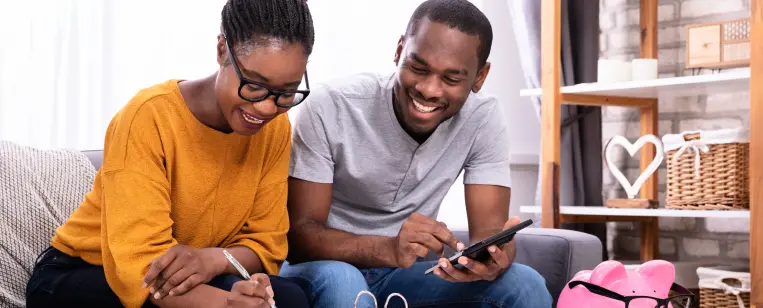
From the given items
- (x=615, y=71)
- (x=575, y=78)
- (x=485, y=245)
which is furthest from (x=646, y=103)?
(x=485, y=245)

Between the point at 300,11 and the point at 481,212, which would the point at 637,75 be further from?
the point at 300,11

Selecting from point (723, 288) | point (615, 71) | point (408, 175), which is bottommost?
point (723, 288)

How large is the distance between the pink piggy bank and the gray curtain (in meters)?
1.59

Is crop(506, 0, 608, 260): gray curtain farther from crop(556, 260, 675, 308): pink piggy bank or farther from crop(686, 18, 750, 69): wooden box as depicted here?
crop(556, 260, 675, 308): pink piggy bank

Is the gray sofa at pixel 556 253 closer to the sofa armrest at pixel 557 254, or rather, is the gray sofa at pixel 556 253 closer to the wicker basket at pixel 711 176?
the sofa armrest at pixel 557 254

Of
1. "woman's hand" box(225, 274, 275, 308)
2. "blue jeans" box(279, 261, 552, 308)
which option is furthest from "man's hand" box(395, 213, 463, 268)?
"woman's hand" box(225, 274, 275, 308)

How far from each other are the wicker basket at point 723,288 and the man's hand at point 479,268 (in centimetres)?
127

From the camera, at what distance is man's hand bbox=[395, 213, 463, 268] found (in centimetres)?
169

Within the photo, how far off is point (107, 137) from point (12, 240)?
0.36 m

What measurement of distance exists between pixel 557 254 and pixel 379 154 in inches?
18.9

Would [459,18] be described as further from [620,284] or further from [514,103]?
[514,103]

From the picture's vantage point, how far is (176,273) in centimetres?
142

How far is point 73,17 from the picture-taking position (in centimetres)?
256

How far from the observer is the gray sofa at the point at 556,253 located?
2066mm
